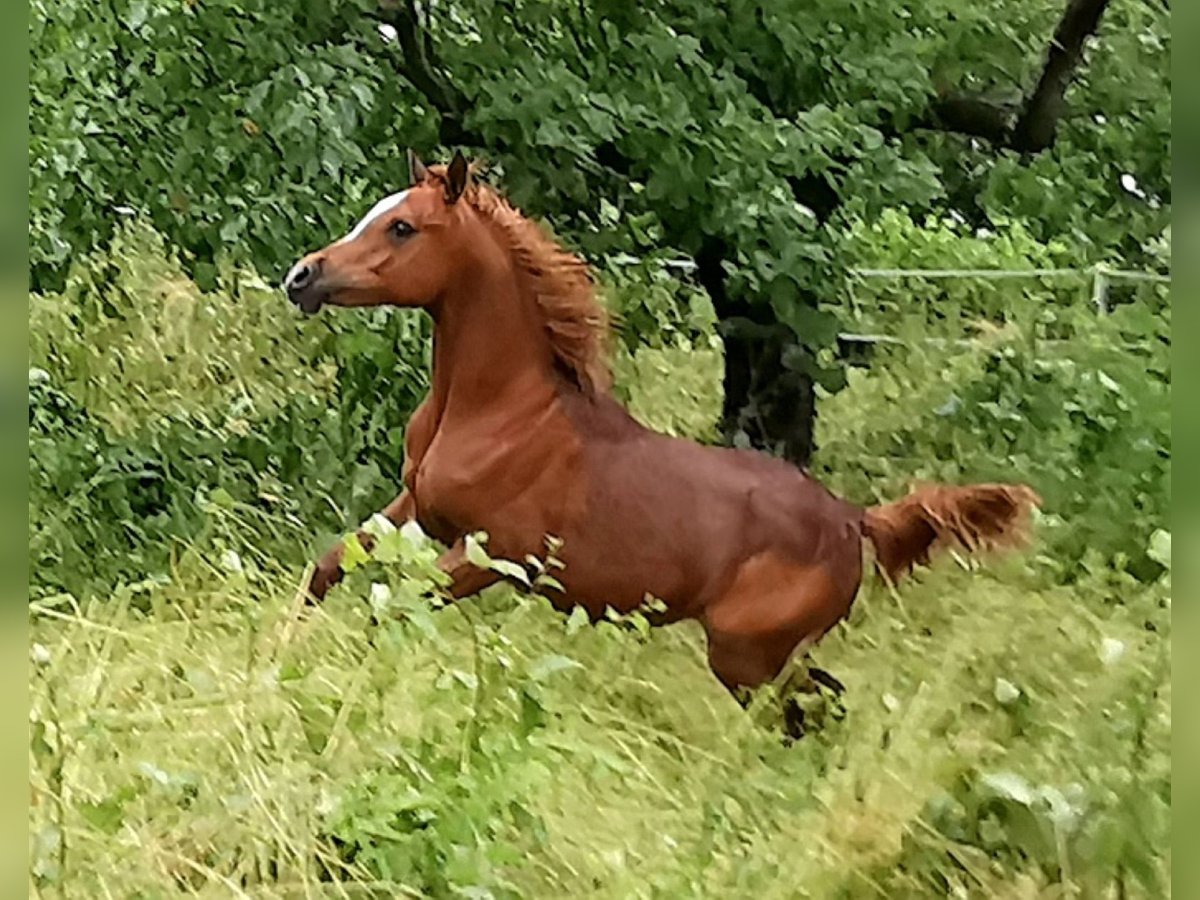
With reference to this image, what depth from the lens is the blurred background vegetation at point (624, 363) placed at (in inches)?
→ 39.3

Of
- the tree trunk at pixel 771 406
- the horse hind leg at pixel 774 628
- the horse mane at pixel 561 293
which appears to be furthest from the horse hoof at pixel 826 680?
the horse mane at pixel 561 293

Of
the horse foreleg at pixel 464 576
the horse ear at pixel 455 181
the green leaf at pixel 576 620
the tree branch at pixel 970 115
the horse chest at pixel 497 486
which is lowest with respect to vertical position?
the green leaf at pixel 576 620

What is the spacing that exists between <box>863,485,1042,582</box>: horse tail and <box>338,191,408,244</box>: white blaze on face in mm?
404

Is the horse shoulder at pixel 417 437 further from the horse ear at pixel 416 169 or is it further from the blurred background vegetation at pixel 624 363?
the horse ear at pixel 416 169

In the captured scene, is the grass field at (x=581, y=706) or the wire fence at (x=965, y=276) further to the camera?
the wire fence at (x=965, y=276)

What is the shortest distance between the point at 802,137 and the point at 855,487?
0.85 feet

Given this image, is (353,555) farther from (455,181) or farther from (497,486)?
(455,181)

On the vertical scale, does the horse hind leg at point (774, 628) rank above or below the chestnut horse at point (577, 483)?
below

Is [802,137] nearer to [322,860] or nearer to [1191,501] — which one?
[1191,501]

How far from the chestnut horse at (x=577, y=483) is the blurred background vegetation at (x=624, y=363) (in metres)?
0.02

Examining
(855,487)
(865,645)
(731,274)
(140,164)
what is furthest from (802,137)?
(140,164)

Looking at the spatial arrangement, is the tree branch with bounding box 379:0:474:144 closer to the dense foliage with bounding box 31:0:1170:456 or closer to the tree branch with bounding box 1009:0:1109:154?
the dense foliage with bounding box 31:0:1170:456

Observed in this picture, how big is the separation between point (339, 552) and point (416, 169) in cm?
28

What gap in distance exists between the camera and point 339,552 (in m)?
1.06
